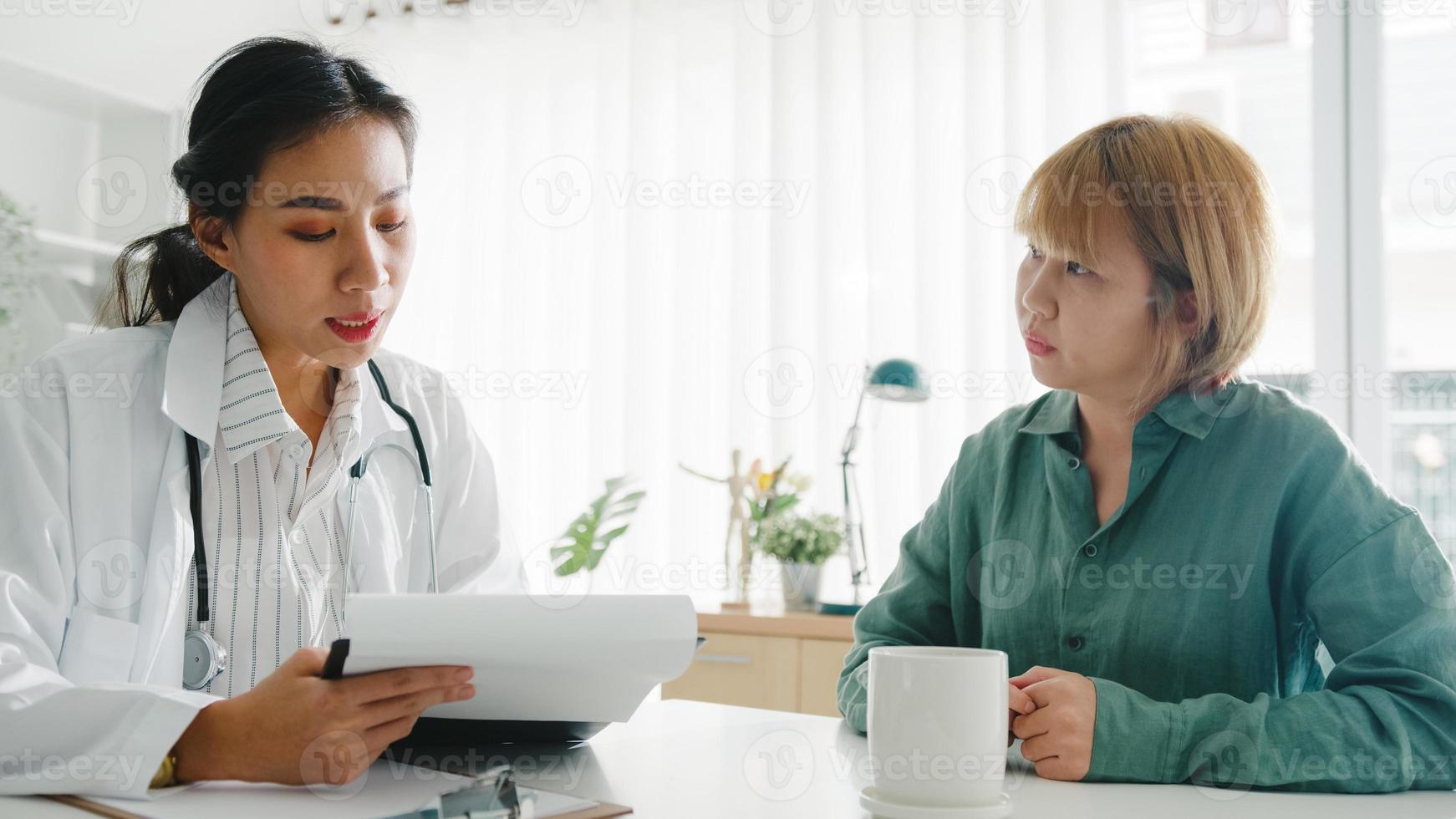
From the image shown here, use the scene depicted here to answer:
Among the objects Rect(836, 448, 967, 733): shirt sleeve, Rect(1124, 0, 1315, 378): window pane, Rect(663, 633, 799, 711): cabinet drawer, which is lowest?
Rect(663, 633, 799, 711): cabinet drawer

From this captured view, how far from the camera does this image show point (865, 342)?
116 inches

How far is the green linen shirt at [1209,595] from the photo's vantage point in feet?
2.90

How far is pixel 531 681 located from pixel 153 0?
321cm

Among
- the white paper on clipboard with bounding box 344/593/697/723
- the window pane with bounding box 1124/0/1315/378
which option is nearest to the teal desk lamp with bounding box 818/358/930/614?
the window pane with bounding box 1124/0/1315/378

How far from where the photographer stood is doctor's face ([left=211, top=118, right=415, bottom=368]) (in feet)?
4.02

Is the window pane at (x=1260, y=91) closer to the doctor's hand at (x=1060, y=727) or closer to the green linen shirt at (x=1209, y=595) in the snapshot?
the green linen shirt at (x=1209, y=595)

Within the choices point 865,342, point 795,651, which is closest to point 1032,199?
point 795,651

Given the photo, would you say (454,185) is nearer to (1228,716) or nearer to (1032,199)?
(1032,199)

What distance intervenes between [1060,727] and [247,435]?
0.89 metres

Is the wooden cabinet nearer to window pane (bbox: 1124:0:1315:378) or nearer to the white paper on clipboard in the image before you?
window pane (bbox: 1124:0:1315:378)

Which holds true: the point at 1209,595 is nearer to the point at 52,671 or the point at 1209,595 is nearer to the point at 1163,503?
the point at 1163,503

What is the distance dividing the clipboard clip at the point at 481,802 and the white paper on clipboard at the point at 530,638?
9 cm

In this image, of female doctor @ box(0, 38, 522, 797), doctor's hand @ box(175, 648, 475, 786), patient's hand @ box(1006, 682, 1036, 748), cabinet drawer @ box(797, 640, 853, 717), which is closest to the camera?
doctor's hand @ box(175, 648, 475, 786)

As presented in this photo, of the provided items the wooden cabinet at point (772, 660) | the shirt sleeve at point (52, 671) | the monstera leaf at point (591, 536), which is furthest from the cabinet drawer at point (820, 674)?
the shirt sleeve at point (52, 671)
